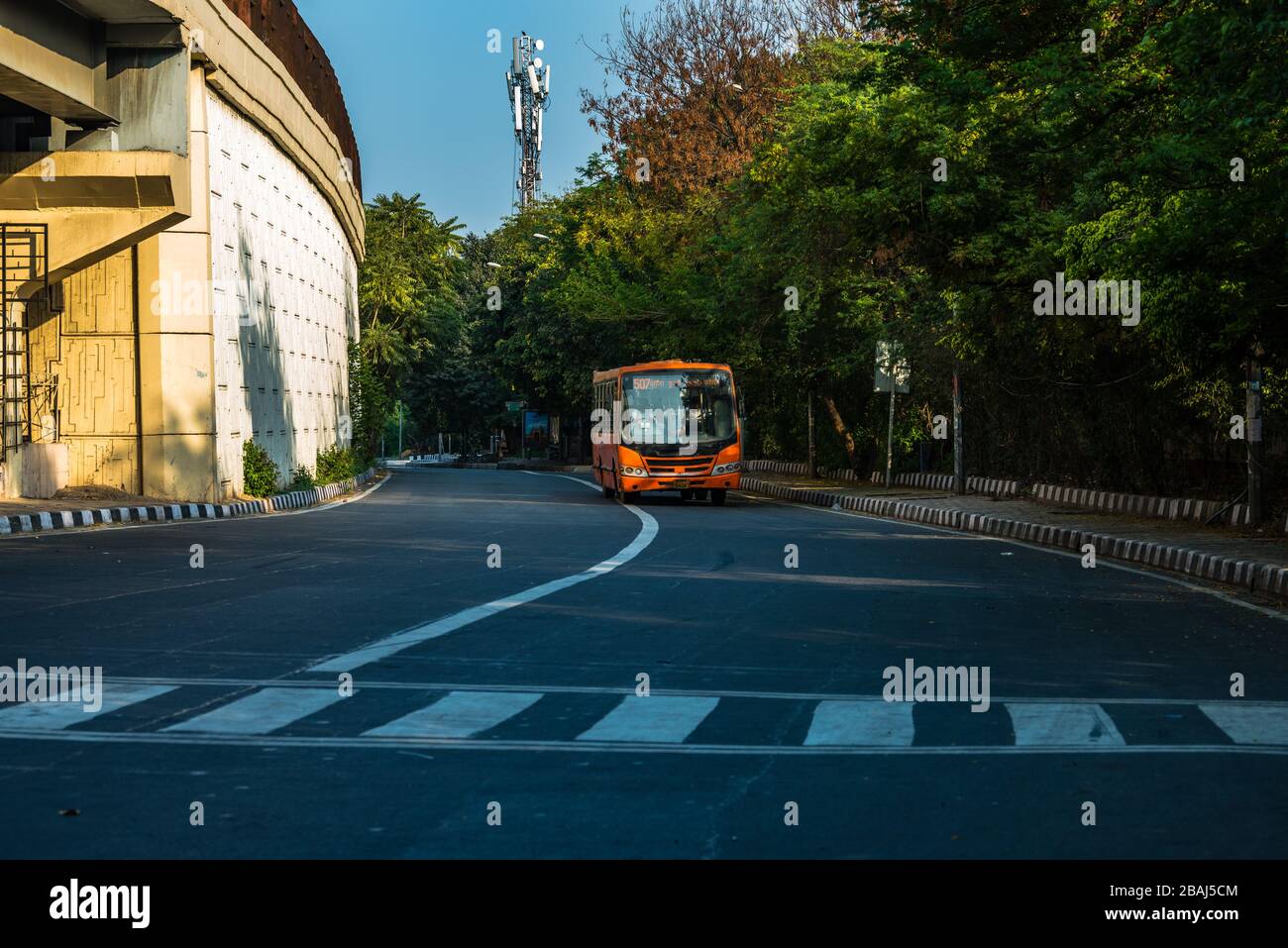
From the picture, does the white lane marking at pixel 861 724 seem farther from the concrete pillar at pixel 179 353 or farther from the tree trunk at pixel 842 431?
the tree trunk at pixel 842 431

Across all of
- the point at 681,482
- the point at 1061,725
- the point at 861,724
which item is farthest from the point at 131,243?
the point at 1061,725

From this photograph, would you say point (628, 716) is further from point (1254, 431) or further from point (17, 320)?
point (17, 320)

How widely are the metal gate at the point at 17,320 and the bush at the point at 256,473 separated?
4749mm

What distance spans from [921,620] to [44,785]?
7.86m

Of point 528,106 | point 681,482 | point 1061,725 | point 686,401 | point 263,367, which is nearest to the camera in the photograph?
point 1061,725

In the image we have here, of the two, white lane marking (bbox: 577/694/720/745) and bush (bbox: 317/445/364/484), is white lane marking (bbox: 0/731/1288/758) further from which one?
bush (bbox: 317/445/364/484)

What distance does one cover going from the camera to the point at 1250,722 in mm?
8789

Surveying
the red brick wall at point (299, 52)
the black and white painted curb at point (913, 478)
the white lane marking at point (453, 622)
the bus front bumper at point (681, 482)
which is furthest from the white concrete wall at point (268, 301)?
the white lane marking at point (453, 622)

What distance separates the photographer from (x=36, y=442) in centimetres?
2831

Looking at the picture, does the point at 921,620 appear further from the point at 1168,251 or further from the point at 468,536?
the point at 468,536

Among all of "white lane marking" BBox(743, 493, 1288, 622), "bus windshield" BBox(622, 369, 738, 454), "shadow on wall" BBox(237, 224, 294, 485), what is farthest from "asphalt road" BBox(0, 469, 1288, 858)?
"bus windshield" BBox(622, 369, 738, 454)

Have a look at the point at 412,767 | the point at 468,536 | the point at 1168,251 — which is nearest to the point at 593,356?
the point at 468,536

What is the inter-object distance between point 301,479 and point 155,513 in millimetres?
12228

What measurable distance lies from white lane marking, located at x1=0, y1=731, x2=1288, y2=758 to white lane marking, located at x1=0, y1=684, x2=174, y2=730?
0.20 metres
